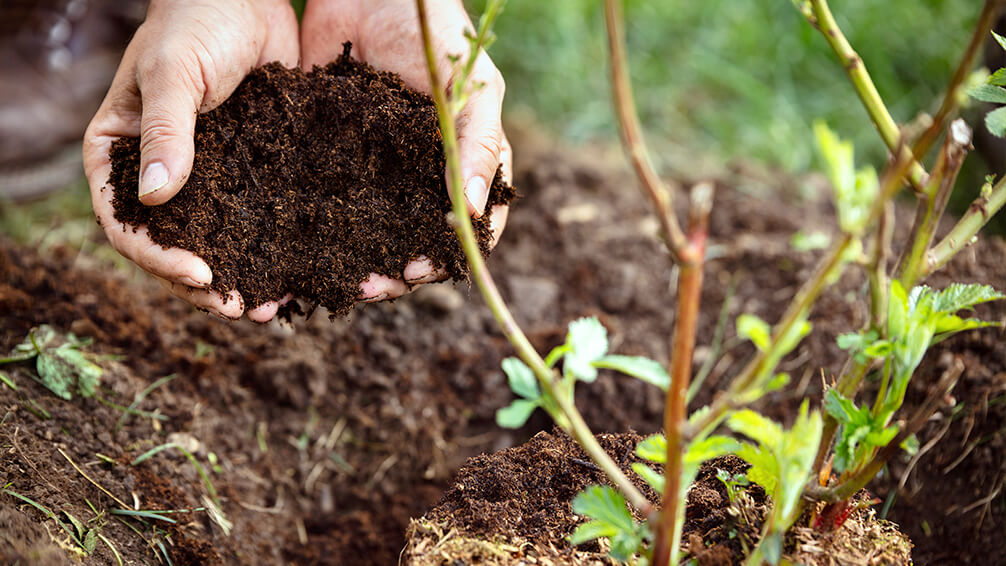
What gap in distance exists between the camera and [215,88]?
1.65m

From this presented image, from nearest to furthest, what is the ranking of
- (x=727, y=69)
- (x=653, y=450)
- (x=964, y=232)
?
1. (x=653, y=450)
2. (x=964, y=232)
3. (x=727, y=69)

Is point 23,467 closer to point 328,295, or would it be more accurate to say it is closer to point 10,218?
point 328,295

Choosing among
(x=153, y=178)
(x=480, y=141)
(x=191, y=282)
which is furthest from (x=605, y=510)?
(x=153, y=178)

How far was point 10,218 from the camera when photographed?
3014mm

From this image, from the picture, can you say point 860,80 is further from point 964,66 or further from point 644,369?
point 644,369

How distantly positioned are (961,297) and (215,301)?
135cm

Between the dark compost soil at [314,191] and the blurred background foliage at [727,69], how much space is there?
5.96 ft

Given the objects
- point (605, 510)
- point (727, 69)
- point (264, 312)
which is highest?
point (605, 510)

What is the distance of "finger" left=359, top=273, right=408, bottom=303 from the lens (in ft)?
5.31

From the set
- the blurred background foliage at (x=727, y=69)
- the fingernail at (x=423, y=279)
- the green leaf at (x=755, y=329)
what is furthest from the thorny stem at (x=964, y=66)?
the blurred background foliage at (x=727, y=69)

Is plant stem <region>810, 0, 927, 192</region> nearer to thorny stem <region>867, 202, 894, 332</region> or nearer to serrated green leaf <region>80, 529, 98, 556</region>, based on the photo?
thorny stem <region>867, 202, 894, 332</region>

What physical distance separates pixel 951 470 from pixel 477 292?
1.43m

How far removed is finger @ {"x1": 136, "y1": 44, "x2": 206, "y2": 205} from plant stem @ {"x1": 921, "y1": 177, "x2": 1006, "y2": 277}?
4.46 feet

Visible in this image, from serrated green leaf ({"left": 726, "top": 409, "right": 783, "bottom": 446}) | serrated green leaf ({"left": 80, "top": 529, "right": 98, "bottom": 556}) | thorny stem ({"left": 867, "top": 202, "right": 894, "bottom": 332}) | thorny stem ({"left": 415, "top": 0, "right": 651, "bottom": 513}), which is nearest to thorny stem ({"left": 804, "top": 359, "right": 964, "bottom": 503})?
thorny stem ({"left": 867, "top": 202, "right": 894, "bottom": 332})
